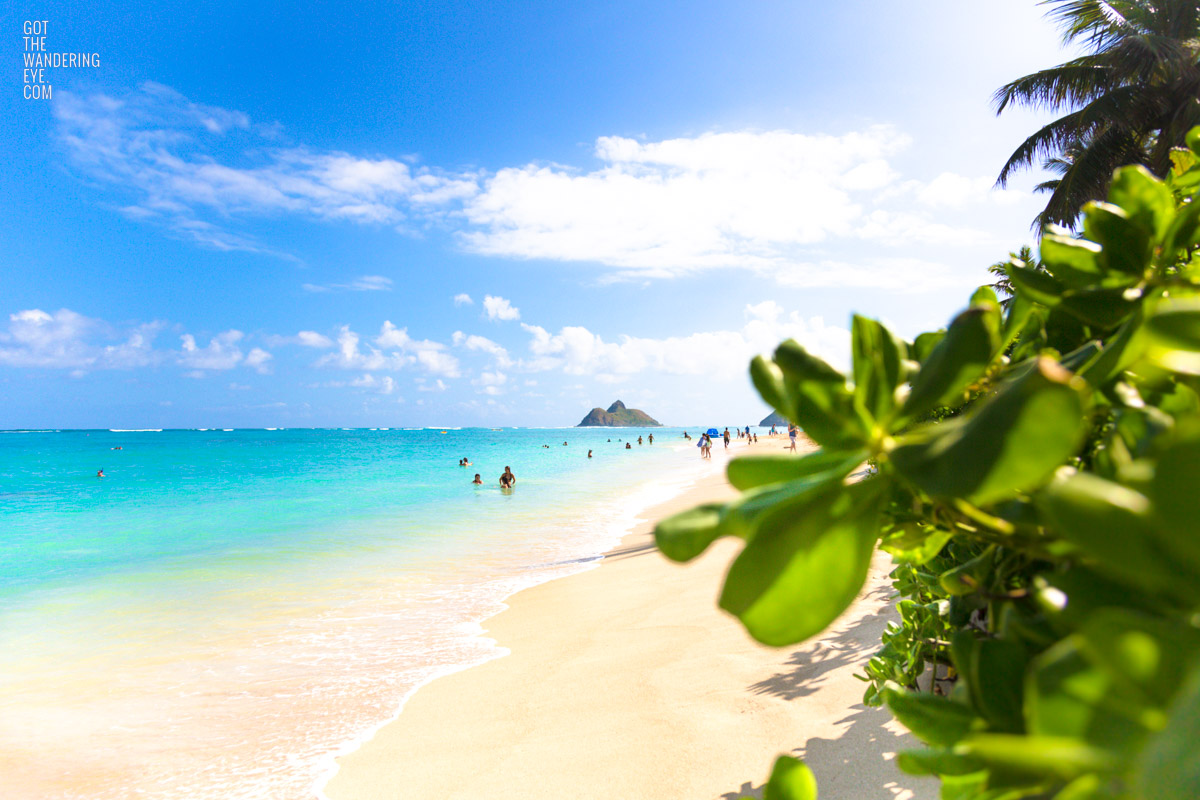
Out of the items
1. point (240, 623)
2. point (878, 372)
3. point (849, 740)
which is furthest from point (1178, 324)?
point (240, 623)

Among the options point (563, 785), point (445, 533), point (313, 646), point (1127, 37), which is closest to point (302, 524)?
point (445, 533)

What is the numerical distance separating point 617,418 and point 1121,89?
14354 centimetres

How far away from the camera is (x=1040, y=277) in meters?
0.63

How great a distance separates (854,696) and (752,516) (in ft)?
11.0

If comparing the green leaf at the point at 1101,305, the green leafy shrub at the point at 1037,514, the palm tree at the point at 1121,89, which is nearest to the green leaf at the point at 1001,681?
the green leafy shrub at the point at 1037,514

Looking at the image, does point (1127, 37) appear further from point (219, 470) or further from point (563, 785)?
point (219, 470)

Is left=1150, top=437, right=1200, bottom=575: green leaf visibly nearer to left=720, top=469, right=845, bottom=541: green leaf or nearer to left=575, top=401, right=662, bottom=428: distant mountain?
left=720, top=469, right=845, bottom=541: green leaf

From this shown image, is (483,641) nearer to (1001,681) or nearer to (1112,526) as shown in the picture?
(1001,681)

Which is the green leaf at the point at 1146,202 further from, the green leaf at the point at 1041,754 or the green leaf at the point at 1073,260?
the green leaf at the point at 1041,754

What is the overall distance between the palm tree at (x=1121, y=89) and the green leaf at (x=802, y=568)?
1531 centimetres

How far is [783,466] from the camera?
492 millimetres

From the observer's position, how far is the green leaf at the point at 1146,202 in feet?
1.92

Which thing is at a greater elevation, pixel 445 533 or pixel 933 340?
pixel 933 340

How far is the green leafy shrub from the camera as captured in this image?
244 mm
